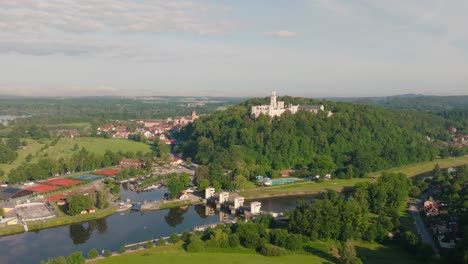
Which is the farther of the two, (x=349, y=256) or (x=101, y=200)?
(x=101, y=200)

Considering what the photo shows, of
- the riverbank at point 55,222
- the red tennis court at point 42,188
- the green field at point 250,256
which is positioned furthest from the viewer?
the red tennis court at point 42,188

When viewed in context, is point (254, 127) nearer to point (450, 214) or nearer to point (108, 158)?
point (108, 158)

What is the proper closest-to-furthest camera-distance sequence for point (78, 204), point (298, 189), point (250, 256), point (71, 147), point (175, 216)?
point (250, 256) < point (78, 204) < point (175, 216) < point (298, 189) < point (71, 147)

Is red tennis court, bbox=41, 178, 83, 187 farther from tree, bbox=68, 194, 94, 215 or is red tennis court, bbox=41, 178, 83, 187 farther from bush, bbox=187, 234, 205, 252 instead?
bush, bbox=187, 234, 205, 252

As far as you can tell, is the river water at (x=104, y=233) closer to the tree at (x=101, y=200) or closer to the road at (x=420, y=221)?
the tree at (x=101, y=200)

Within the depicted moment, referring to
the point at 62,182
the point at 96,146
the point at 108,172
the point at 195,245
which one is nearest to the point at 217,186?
the point at 195,245

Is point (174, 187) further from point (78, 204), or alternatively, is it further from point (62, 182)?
point (62, 182)

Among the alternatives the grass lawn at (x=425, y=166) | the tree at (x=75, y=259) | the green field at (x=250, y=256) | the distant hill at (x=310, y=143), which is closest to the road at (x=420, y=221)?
the green field at (x=250, y=256)
